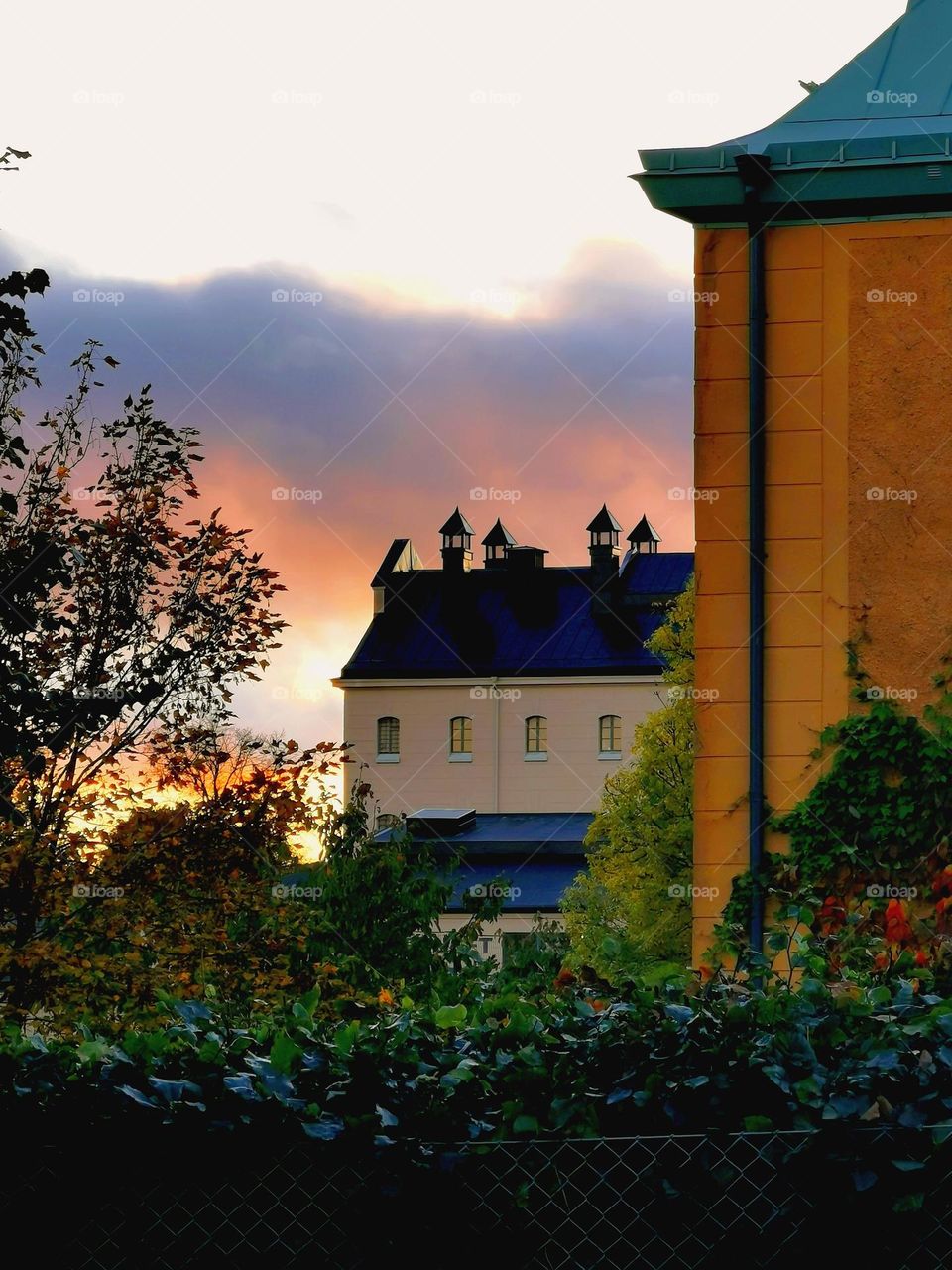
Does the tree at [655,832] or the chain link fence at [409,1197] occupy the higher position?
the tree at [655,832]

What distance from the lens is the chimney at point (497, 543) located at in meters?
62.3

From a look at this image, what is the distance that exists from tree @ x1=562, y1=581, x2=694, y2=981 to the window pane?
2752cm

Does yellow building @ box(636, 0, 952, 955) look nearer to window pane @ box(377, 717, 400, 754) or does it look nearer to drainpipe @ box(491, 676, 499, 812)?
drainpipe @ box(491, 676, 499, 812)

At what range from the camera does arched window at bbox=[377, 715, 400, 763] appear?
2354 inches

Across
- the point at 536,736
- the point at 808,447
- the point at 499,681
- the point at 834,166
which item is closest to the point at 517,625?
the point at 499,681

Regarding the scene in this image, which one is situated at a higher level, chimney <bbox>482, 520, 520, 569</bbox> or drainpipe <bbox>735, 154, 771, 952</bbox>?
chimney <bbox>482, 520, 520, 569</bbox>

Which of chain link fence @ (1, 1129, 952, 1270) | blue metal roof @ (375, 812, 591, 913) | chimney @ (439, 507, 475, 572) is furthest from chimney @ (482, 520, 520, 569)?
chain link fence @ (1, 1129, 952, 1270)

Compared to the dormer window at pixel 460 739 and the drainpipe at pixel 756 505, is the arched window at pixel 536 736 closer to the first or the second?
the dormer window at pixel 460 739

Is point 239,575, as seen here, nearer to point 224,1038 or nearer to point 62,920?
point 62,920

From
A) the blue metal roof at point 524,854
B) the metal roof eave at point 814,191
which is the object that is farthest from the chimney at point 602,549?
the metal roof eave at point 814,191

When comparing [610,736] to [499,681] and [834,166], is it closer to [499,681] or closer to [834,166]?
[499,681]

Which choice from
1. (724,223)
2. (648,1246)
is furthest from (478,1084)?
(724,223)

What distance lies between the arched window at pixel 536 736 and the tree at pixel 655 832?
1013 inches

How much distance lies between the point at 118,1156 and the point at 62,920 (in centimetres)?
698
